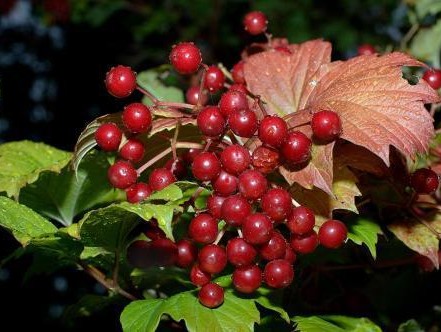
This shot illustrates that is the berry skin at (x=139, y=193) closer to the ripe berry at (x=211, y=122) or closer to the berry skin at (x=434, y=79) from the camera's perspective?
A: the ripe berry at (x=211, y=122)

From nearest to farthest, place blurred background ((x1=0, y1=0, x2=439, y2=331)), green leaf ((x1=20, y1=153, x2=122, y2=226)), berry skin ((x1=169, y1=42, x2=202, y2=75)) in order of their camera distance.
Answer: berry skin ((x1=169, y1=42, x2=202, y2=75))
green leaf ((x1=20, y1=153, x2=122, y2=226))
blurred background ((x1=0, y1=0, x2=439, y2=331))

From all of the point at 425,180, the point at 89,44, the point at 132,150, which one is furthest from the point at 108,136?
the point at 89,44

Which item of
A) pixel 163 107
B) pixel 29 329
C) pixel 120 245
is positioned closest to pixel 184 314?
pixel 120 245

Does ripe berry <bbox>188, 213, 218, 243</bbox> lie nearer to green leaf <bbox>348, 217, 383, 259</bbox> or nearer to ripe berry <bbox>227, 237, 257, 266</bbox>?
ripe berry <bbox>227, 237, 257, 266</bbox>

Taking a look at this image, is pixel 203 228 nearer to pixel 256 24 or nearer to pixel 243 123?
pixel 243 123

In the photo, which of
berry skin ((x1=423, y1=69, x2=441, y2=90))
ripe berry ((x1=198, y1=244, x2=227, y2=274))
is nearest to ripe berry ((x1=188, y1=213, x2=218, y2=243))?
ripe berry ((x1=198, y1=244, x2=227, y2=274))

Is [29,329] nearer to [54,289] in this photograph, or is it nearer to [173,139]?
[54,289]
